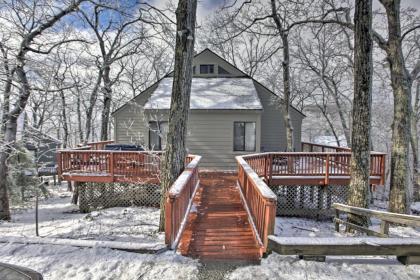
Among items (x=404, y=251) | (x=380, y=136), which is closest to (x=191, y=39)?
(x=404, y=251)

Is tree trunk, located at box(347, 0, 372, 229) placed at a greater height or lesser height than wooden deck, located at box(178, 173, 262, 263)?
greater

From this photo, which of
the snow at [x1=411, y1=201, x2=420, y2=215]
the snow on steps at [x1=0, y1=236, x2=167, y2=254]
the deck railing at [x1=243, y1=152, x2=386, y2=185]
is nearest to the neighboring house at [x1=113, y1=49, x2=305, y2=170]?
the deck railing at [x1=243, y1=152, x2=386, y2=185]

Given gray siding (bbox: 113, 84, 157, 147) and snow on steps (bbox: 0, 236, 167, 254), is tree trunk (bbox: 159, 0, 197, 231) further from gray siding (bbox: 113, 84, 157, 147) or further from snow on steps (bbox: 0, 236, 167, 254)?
gray siding (bbox: 113, 84, 157, 147)

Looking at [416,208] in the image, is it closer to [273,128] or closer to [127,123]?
[273,128]

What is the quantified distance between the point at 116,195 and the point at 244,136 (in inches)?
247

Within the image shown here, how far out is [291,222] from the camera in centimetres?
905

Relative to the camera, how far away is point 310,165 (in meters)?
9.48

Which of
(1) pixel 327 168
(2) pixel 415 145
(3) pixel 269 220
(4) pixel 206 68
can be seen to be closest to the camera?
(3) pixel 269 220

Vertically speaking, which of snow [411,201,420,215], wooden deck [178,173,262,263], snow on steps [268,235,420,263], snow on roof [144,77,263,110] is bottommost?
snow [411,201,420,215]

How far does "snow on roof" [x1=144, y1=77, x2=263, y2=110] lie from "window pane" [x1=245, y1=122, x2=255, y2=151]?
35.4 inches

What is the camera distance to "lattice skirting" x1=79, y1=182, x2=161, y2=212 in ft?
33.1

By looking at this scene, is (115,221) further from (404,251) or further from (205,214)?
(404,251)

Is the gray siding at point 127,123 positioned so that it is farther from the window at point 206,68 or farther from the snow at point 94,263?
the snow at point 94,263

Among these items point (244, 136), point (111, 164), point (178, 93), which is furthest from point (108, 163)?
point (244, 136)
